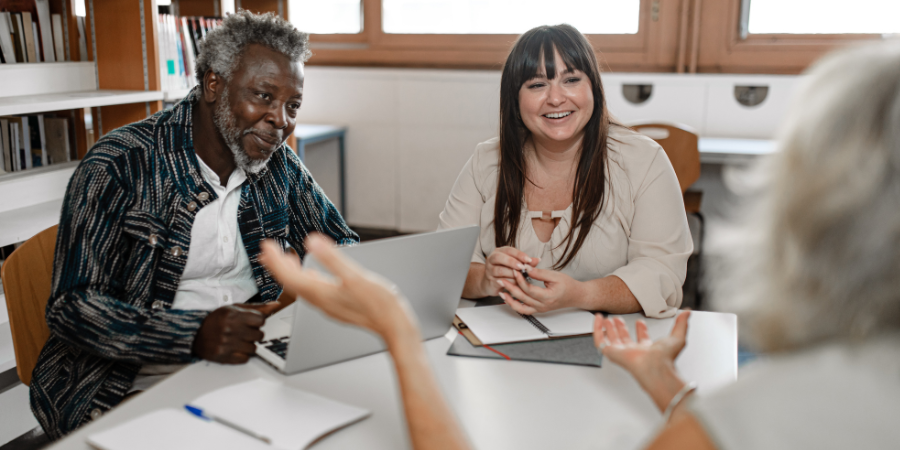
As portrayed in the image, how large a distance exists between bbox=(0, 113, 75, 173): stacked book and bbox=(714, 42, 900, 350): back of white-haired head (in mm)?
2400

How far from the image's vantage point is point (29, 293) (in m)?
1.32

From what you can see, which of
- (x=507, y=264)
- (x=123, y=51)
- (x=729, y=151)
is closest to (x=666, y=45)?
(x=729, y=151)

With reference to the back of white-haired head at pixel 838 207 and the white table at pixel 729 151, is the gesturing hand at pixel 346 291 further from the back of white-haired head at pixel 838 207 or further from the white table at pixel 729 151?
the white table at pixel 729 151

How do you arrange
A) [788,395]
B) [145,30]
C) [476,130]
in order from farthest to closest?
1. [476,130]
2. [145,30]
3. [788,395]

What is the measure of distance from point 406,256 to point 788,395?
0.61 meters

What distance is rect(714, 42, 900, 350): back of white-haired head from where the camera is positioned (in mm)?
510

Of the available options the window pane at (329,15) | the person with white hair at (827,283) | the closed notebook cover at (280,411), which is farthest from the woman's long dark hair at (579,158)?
the window pane at (329,15)

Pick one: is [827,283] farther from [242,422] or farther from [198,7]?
A: [198,7]

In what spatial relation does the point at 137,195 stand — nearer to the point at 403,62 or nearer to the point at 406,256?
the point at 406,256

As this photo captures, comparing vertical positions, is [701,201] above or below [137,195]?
below

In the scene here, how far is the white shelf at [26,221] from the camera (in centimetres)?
198

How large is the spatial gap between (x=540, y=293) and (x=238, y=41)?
0.79 meters

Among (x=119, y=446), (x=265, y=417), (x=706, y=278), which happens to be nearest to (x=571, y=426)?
(x=265, y=417)

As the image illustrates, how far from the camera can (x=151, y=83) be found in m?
2.52
